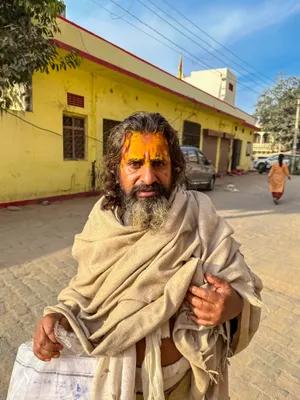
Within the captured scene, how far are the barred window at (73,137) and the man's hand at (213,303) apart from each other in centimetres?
793

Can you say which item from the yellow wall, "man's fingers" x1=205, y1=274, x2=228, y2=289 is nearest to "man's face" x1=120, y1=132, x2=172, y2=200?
"man's fingers" x1=205, y1=274, x2=228, y2=289

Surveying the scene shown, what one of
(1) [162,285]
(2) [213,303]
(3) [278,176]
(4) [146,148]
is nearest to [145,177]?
(4) [146,148]

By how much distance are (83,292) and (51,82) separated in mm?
7592

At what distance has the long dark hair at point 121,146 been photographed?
126 centimetres

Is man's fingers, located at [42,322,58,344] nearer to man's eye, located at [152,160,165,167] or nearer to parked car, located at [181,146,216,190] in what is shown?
man's eye, located at [152,160,165,167]

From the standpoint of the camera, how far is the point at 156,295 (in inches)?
40.7

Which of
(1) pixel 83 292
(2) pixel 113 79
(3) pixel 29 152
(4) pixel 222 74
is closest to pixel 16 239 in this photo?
(3) pixel 29 152

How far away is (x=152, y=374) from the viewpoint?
101 centimetres

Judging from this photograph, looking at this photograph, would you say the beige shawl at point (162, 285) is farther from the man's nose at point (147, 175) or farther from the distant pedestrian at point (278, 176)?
the distant pedestrian at point (278, 176)

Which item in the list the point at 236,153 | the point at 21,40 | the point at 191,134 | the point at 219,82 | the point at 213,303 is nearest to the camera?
the point at 213,303

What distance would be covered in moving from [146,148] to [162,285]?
570 mm

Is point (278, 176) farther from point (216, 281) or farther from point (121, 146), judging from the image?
point (216, 281)

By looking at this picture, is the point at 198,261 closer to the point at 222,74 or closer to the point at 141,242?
the point at 141,242

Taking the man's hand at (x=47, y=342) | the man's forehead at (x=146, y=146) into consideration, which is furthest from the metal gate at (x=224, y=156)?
the man's hand at (x=47, y=342)
